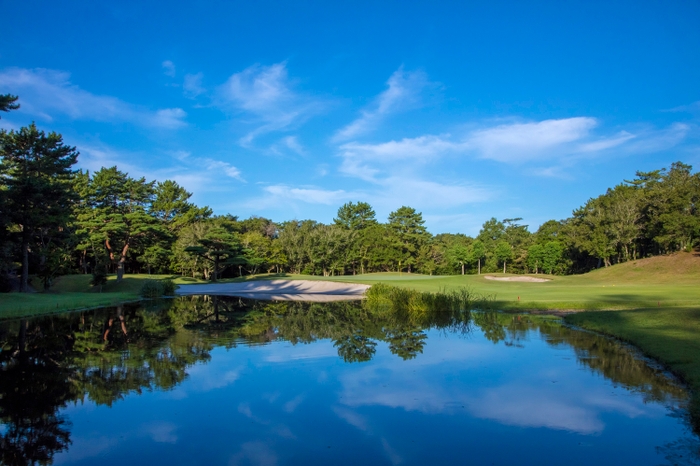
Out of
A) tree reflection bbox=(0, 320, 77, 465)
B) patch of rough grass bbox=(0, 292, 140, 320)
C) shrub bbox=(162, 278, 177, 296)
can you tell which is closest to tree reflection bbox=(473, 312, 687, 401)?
tree reflection bbox=(0, 320, 77, 465)

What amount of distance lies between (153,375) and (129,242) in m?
39.4

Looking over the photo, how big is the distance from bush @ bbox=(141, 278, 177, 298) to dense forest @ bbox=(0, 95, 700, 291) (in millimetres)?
5750

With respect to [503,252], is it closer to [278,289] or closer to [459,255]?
[459,255]

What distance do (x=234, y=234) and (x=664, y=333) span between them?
44.8 m

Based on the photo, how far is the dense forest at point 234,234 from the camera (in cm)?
2889

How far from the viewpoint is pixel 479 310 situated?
808 inches

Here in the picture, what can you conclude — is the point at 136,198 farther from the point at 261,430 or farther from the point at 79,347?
the point at 261,430

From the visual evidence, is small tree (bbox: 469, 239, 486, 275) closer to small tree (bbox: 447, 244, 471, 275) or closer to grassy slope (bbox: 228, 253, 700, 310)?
small tree (bbox: 447, 244, 471, 275)

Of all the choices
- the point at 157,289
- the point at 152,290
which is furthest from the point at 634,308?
the point at 157,289

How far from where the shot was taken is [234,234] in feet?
168

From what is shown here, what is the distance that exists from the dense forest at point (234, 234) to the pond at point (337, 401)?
1727cm

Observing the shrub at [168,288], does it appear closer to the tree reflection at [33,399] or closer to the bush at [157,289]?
the bush at [157,289]

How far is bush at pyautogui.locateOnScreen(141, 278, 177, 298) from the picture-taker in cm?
3100

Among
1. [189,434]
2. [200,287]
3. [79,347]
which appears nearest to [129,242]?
[200,287]
